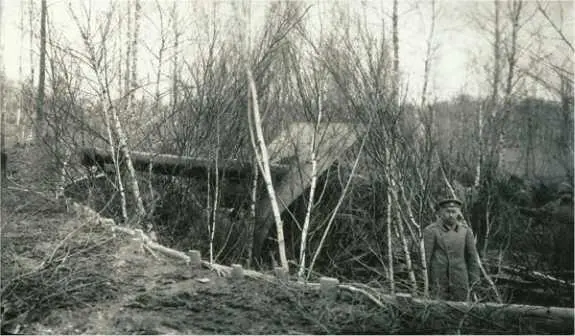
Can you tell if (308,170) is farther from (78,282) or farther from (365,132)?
(78,282)

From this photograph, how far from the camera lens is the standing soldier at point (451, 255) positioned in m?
6.67

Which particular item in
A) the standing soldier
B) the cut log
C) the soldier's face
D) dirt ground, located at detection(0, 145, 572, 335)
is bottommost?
dirt ground, located at detection(0, 145, 572, 335)

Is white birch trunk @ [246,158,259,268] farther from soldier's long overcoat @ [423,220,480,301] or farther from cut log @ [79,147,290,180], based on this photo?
soldier's long overcoat @ [423,220,480,301]

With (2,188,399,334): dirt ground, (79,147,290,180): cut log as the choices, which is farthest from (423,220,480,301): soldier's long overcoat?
(79,147,290,180): cut log

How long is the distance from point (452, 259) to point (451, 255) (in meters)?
0.05

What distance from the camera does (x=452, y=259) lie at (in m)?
6.70

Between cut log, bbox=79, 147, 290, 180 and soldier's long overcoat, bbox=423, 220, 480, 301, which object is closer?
soldier's long overcoat, bbox=423, 220, 480, 301

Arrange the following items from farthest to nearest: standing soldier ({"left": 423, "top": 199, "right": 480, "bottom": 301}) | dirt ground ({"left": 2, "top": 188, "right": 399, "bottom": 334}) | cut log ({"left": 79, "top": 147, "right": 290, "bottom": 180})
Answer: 1. cut log ({"left": 79, "top": 147, "right": 290, "bottom": 180})
2. standing soldier ({"left": 423, "top": 199, "right": 480, "bottom": 301})
3. dirt ground ({"left": 2, "top": 188, "right": 399, "bottom": 334})

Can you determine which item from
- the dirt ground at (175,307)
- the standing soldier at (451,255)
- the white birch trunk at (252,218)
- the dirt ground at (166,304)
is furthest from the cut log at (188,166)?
the standing soldier at (451,255)

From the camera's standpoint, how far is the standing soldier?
21.9 feet

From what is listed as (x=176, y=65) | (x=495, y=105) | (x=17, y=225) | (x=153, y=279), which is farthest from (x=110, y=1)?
(x=495, y=105)

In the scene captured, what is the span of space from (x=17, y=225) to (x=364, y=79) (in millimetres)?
6112

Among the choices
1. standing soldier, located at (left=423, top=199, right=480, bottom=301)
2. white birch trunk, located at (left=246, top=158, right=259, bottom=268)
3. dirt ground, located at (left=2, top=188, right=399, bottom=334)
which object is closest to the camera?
dirt ground, located at (left=2, top=188, right=399, bottom=334)

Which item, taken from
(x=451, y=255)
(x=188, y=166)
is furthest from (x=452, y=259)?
(x=188, y=166)
